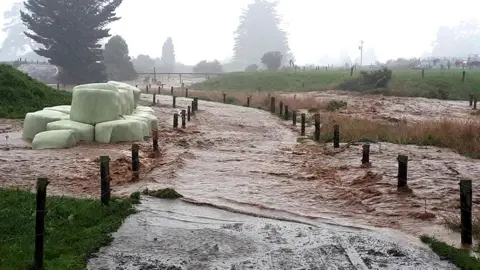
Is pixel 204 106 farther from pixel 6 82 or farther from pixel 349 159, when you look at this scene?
pixel 349 159

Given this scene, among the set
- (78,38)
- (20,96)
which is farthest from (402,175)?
(78,38)

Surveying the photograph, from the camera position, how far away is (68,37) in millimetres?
55531

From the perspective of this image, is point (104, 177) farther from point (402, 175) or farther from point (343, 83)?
point (343, 83)

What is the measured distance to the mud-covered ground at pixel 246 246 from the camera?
327 inches

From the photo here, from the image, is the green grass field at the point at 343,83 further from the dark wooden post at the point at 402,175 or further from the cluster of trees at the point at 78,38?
the dark wooden post at the point at 402,175

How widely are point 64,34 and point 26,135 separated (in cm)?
3816

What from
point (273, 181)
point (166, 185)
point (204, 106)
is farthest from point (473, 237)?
point (204, 106)

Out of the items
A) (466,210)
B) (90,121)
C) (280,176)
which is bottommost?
(280,176)

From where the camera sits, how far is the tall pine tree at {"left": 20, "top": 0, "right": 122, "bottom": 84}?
182ft

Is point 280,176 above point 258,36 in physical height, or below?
below

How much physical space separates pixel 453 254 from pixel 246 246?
3.15 meters

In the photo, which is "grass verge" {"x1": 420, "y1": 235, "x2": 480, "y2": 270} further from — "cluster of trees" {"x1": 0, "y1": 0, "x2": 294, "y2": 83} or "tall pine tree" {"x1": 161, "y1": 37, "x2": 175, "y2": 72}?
"tall pine tree" {"x1": 161, "y1": 37, "x2": 175, "y2": 72}

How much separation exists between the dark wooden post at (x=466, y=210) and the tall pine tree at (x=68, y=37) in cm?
5090

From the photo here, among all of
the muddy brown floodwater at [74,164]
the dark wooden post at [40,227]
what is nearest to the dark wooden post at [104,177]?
the muddy brown floodwater at [74,164]
